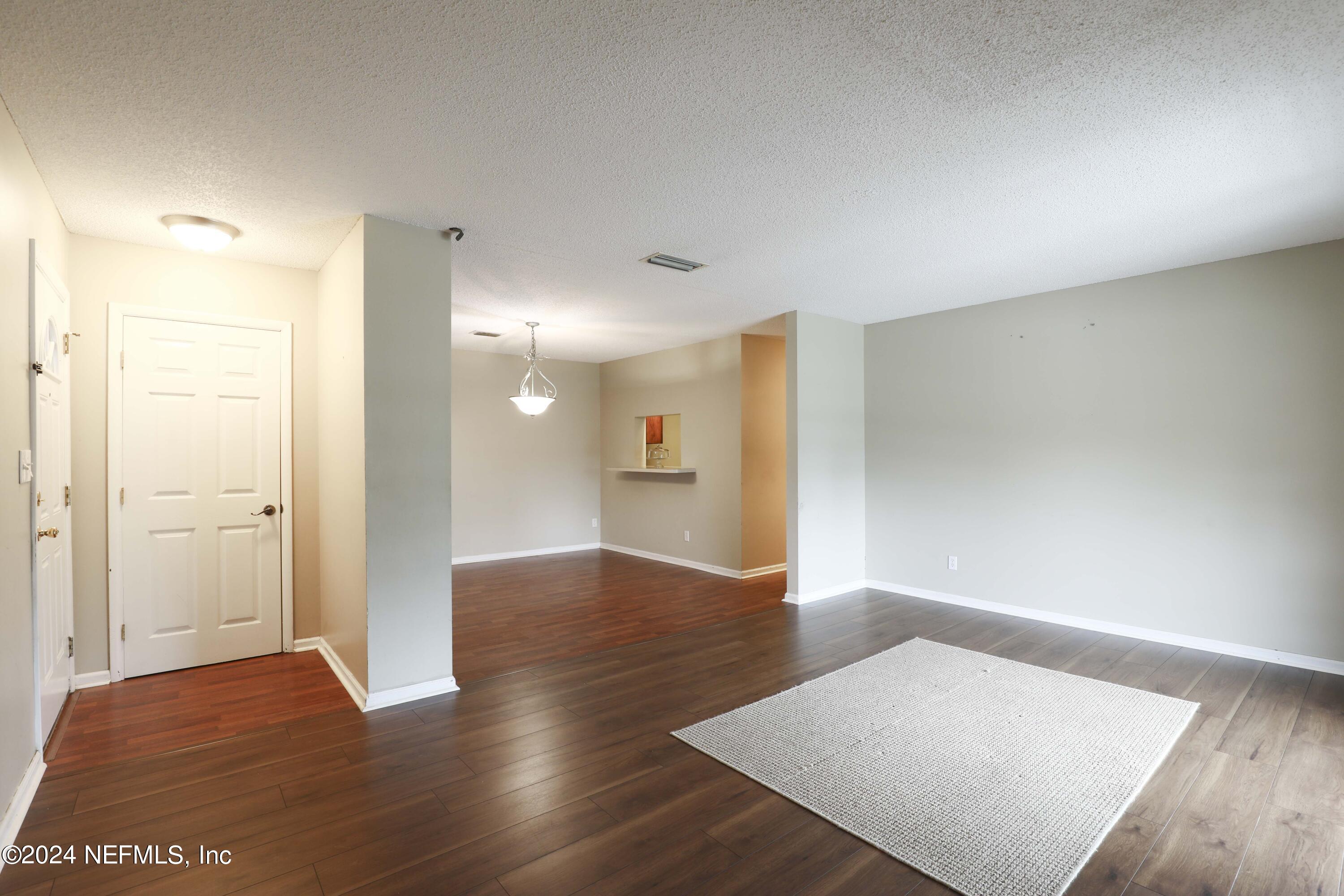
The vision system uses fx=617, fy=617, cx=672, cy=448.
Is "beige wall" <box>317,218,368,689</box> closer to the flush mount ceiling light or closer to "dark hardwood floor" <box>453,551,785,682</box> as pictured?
the flush mount ceiling light

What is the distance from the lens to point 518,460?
7.81 meters

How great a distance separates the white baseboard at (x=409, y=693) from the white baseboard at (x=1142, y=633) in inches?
158

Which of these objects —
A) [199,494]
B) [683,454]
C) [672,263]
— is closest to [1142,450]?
[672,263]

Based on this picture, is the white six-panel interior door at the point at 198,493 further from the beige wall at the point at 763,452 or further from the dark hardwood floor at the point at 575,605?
the beige wall at the point at 763,452

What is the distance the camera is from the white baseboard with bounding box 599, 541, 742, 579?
6520 mm

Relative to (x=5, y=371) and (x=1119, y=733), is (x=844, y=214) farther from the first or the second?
(x=5, y=371)

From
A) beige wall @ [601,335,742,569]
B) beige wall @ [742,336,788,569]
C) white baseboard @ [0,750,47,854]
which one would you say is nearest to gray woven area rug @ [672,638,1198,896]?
white baseboard @ [0,750,47,854]

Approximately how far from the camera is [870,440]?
5.87m

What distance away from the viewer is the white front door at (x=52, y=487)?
256cm

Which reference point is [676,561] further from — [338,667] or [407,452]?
[407,452]

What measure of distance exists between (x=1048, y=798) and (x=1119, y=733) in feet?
2.79

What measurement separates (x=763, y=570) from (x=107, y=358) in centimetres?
552

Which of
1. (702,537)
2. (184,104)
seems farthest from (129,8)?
(702,537)

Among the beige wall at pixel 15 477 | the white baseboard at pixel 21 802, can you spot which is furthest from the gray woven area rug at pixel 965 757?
the beige wall at pixel 15 477
